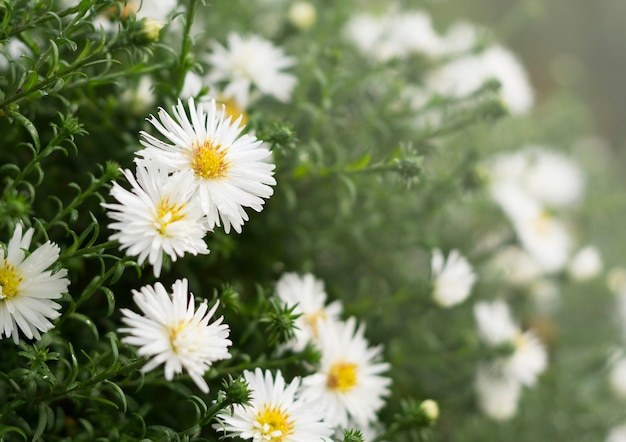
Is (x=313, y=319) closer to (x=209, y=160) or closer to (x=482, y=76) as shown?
(x=209, y=160)

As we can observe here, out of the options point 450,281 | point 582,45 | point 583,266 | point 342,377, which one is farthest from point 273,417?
point 582,45

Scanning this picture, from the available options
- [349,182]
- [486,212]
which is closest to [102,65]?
[349,182]

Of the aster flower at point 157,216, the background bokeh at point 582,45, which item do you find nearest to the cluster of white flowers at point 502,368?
the aster flower at point 157,216

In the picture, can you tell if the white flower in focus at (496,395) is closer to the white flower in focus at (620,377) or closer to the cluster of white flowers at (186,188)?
the white flower in focus at (620,377)

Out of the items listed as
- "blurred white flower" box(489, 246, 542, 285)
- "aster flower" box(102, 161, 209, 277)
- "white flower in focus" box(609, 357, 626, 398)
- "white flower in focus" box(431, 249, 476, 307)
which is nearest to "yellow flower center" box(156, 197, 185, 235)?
"aster flower" box(102, 161, 209, 277)

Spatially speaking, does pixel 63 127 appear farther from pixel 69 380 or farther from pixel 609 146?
pixel 609 146

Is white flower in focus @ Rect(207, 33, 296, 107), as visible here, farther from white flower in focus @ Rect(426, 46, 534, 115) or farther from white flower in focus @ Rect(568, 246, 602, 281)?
white flower in focus @ Rect(568, 246, 602, 281)
